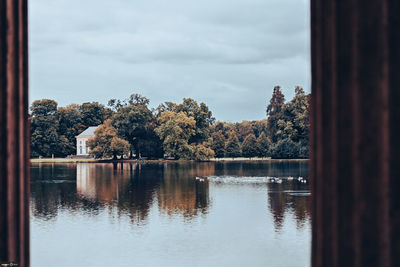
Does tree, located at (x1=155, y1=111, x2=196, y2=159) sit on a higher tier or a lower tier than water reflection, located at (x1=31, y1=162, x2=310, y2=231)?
higher

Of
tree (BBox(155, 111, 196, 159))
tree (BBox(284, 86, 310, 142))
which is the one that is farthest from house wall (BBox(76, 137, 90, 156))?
tree (BBox(284, 86, 310, 142))

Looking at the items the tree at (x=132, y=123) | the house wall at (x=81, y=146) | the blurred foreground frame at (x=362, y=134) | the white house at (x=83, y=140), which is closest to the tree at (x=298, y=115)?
the tree at (x=132, y=123)

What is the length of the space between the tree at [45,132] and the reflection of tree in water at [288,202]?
4403cm

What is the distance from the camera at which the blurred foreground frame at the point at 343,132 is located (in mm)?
3479

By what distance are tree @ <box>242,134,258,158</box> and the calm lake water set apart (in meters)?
40.9

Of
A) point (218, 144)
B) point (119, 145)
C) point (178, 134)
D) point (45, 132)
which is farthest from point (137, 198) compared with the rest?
point (218, 144)

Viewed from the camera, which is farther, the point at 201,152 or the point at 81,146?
the point at 81,146

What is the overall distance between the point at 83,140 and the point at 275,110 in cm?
2643

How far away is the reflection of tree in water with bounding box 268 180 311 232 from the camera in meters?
18.2

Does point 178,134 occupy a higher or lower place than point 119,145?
higher

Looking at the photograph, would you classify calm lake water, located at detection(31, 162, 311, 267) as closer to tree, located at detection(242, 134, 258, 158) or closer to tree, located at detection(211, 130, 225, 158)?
tree, located at detection(242, 134, 258, 158)

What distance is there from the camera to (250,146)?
71.2 m
